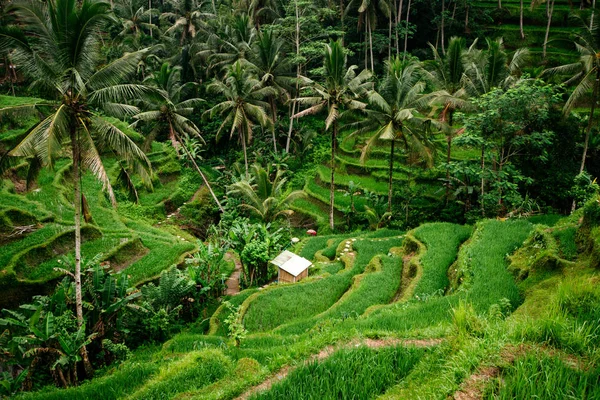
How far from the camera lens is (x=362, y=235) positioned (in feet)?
58.0

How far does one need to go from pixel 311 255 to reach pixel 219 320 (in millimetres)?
6023

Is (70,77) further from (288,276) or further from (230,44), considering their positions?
(230,44)

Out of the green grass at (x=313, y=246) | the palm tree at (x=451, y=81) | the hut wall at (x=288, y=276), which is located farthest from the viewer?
the palm tree at (x=451, y=81)

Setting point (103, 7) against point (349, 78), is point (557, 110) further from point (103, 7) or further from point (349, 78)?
point (103, 7)

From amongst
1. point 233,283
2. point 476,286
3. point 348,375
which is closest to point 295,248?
point 233,283

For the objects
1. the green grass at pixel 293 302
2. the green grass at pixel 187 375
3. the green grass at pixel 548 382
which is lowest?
the green grass at pixel 293 302

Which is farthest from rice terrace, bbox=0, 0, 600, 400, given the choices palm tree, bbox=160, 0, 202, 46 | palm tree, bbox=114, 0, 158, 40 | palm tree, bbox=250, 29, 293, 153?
palm tree, bbox=114, 0, 158, 40

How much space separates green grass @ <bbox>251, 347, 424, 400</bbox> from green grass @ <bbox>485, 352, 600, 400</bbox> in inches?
51.8

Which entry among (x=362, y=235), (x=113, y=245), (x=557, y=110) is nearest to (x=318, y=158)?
(x=362, y=235)

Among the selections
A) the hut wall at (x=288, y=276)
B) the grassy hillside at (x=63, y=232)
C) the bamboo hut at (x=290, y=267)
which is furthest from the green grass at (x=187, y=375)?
the hut wall at (x=288, y=276)

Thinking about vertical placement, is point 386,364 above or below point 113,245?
above

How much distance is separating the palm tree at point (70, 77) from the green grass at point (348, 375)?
20.6 feet

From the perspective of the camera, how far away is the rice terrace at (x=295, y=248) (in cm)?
456

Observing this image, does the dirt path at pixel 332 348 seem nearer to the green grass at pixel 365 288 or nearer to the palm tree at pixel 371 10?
the green grass at pixel 365 288
